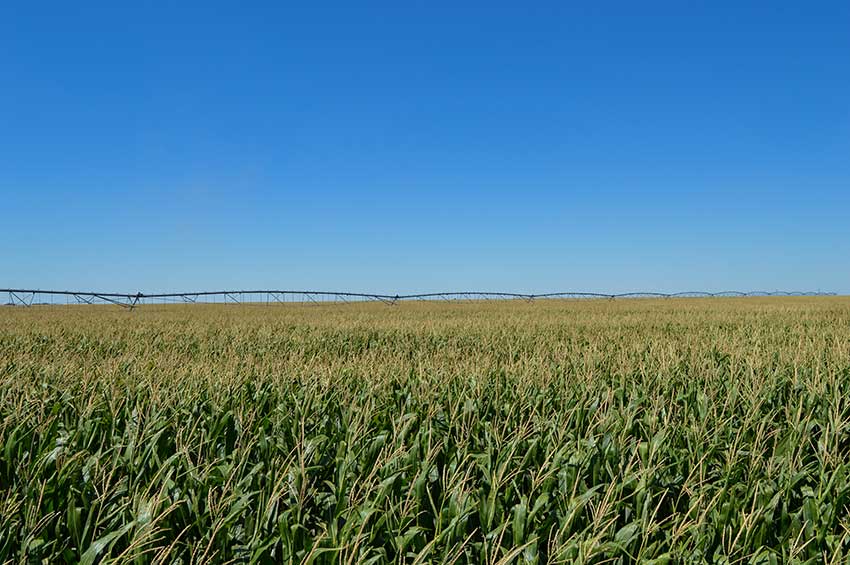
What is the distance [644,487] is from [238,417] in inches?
123

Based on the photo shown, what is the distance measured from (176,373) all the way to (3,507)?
4.51 metres

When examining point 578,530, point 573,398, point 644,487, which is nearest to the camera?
point 578,530

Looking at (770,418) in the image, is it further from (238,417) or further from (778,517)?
(238,417)

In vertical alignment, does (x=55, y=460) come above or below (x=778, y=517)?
above

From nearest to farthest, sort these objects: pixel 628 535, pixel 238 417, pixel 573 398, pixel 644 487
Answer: pixel 628 535 < pixel 644 487 < pixel 238 417 < pixel 573 398

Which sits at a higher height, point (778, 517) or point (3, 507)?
point (3, 507)

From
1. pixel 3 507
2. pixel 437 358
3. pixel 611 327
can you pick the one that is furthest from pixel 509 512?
pixel 611 327

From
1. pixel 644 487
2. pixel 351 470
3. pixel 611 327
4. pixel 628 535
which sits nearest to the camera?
pixel 628 535

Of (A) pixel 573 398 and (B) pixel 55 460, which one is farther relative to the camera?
(A) pixel 573 398

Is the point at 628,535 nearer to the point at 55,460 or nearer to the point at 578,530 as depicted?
the point at 578,530

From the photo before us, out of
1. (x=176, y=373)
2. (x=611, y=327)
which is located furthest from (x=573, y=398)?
(x=611, y=327)

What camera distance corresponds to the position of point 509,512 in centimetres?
290

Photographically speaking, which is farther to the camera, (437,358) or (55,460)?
(437,358)

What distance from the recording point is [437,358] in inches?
381
